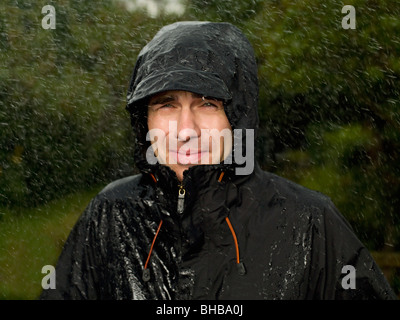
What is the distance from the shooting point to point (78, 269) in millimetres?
2170

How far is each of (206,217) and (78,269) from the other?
524 mm

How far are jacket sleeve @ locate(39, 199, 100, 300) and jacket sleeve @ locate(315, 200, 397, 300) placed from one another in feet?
2.69

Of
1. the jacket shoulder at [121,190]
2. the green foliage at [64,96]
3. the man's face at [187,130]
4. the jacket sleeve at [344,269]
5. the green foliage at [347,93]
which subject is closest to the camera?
the jacket sleeve at [344,269]

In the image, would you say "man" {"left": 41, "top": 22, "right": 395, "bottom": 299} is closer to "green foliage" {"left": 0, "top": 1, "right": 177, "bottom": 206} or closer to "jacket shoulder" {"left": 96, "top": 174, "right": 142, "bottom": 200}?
"jacket shoulder" {"left": 96, "top": 174, "right": 142, "bottom": 200}

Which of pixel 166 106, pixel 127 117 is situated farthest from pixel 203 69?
pixel 127 117

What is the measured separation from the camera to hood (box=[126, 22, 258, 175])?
214cm

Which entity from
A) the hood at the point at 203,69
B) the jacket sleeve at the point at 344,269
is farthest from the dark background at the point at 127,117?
the jacket sleeve at the point at 344,269

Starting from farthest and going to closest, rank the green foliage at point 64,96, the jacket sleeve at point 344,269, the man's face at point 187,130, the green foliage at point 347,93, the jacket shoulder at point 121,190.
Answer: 1. the green foliage at point 64,96
2. the green foliage at point 347,93
3. the jacket shoulder at point 121,190
4. the man's face at point 187,130
5. the jacket sleeve at point 344,269

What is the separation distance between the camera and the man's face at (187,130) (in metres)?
2.11

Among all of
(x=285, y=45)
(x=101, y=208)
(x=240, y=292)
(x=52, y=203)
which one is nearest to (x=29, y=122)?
(x=52, y=203)

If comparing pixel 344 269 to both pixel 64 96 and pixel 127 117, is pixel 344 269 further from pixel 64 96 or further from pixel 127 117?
pixel 64 96

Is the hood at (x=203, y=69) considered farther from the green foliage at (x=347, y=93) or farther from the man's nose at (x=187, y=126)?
the green foliage at (x=347, y=93)

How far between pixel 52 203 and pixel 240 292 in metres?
4.41
